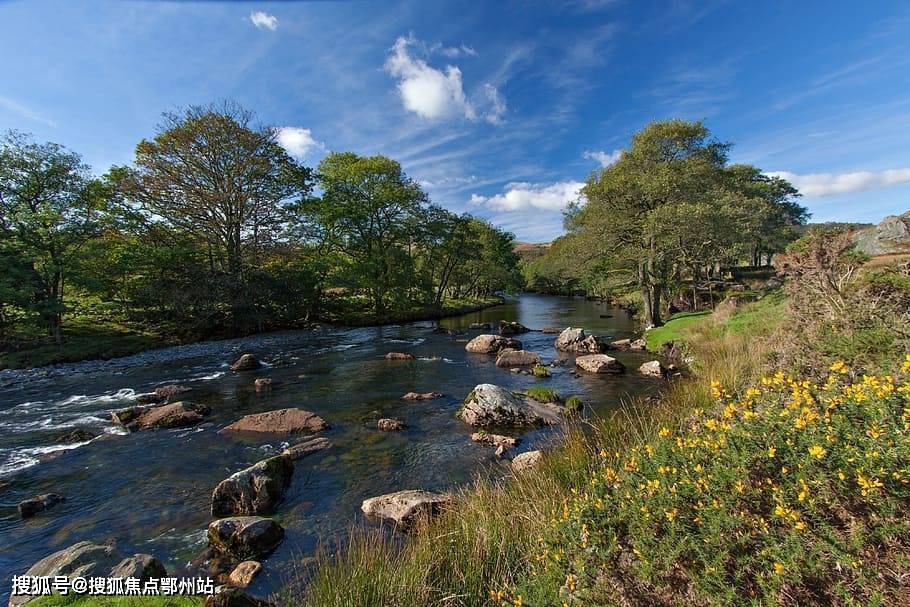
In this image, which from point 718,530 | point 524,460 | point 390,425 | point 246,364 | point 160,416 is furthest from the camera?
point 246,364

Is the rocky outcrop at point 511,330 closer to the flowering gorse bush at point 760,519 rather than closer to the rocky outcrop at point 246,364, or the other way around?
the rocky outcrop at point 246,364

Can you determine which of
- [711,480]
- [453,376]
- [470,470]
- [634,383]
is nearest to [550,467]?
[470,470]

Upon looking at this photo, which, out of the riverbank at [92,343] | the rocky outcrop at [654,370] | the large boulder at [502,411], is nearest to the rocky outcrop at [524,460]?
the large boulder at [502,411]

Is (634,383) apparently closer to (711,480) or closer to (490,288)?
(711,480)

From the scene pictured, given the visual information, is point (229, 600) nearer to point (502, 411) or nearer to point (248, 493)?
point (248, 493)

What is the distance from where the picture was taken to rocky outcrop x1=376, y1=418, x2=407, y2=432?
11891mm

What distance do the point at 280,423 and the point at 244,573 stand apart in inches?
264

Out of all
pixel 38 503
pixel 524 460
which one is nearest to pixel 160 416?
pixel 38 503

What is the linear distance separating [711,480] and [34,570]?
348 inches

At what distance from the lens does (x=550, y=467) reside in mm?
6828

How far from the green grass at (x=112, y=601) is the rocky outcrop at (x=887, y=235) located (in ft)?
141

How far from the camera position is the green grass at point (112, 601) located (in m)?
4.25

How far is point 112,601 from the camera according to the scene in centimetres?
433

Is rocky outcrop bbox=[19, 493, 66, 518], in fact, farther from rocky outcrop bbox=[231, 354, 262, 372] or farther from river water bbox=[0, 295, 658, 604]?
rocky outcrop bbox=[231, 354, 262, 372]
